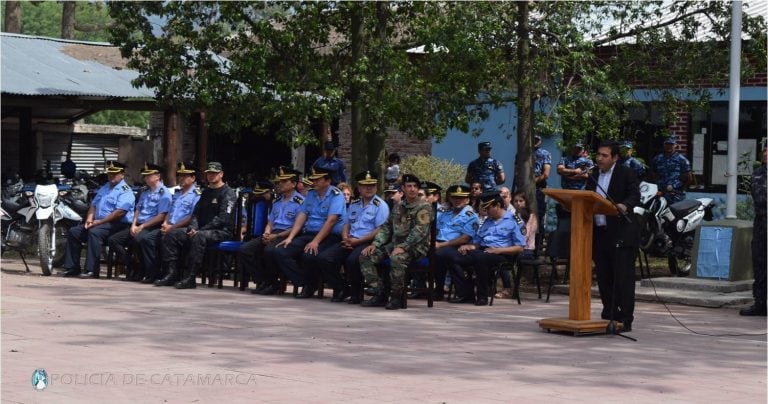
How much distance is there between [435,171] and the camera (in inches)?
944

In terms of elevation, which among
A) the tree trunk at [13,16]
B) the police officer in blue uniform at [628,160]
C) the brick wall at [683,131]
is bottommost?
the police officer in blue uniform at [628,160]

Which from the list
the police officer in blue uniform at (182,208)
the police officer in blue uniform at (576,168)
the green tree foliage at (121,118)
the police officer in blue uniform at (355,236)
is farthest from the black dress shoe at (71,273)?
the green tree foliage at (121,118)

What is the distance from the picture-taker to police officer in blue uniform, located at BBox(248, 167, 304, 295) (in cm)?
1588

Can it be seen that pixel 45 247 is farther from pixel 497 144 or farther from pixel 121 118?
pixel 121 118

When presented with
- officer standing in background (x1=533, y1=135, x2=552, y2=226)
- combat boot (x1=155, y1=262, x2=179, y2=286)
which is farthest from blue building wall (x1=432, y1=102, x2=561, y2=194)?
combat boot (x1=155, y1=262, x2=179, y2=286)

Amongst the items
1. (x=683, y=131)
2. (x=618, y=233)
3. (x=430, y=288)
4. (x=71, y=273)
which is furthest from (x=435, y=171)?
(x=618, y=233)

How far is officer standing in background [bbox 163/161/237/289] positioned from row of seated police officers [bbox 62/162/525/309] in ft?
0.04

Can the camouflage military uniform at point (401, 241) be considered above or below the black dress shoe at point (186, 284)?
above

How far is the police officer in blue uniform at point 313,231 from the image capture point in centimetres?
1536

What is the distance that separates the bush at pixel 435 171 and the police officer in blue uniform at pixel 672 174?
494 cm

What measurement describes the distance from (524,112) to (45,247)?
6.82m

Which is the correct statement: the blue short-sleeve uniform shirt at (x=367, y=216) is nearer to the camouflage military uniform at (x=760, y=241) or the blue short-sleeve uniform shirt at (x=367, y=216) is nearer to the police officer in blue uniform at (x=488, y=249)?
the police officer in blue uniform at (x=488, y=249)

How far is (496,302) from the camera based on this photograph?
49.6ft

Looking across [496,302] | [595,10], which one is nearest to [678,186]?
[595,10]
